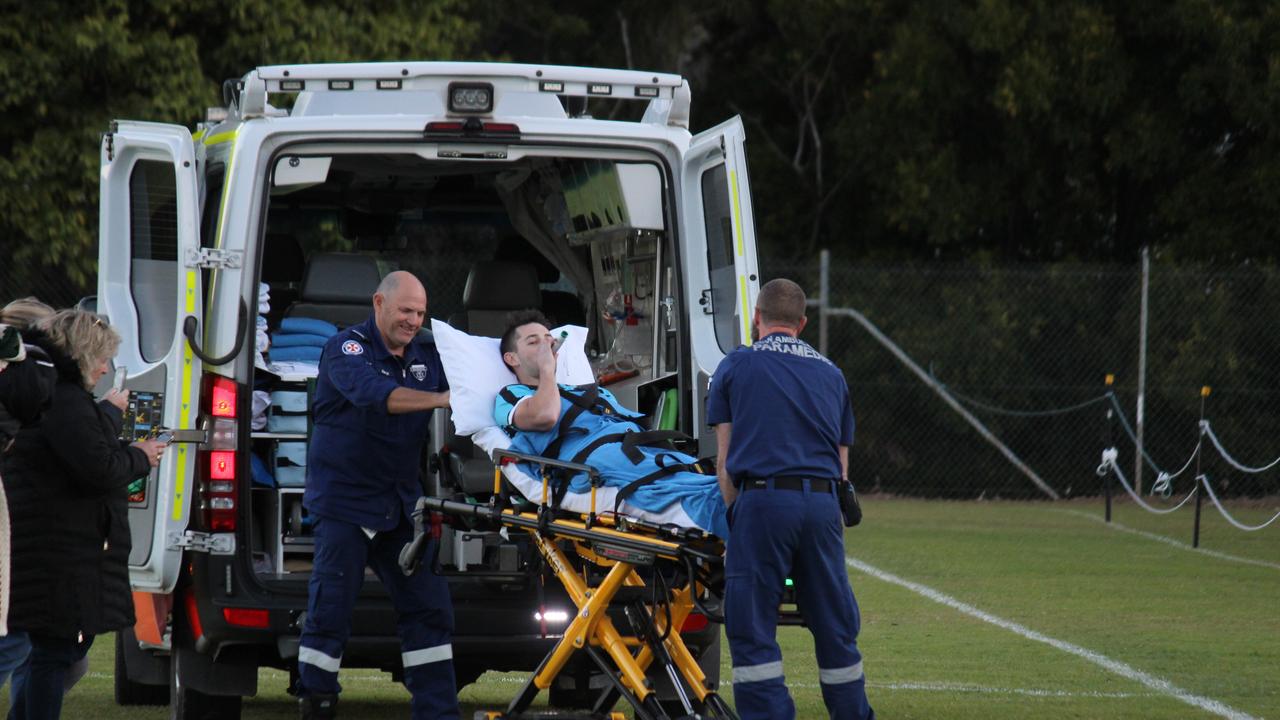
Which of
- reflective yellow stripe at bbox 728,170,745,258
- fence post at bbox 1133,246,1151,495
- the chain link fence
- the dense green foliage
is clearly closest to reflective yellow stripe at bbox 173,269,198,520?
reflective yellow stripe at bbox 728,170,745,258

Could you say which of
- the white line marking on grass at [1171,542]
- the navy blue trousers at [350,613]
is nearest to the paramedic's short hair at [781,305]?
the navy blue trousers at [350,613]

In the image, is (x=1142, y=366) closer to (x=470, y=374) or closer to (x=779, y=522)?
(x=470, y=374)

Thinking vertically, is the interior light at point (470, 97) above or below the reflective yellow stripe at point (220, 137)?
above

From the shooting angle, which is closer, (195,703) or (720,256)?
(195,703)

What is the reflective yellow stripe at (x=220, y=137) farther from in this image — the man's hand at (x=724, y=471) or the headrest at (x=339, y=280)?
the man's hand at (x=724, y=471)

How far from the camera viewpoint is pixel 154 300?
7.23 metres

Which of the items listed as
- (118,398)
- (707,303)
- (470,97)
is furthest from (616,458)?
(118,398)

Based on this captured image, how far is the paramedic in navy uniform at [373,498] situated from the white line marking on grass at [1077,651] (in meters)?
3.32

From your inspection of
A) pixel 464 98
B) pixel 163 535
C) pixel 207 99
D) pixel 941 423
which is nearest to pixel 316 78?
pixel 464 98

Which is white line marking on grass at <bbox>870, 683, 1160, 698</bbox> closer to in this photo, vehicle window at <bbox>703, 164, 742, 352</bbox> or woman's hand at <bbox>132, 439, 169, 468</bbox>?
vehicle window at <bbox>703, 164, 742, 352</bbox>

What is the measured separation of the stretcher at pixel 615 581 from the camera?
21.2ft

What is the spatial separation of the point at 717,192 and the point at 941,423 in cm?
1317

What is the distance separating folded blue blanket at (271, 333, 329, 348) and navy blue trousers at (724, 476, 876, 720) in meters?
2.89

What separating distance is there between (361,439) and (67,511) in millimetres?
1143
